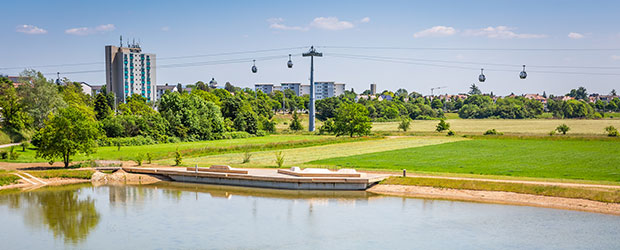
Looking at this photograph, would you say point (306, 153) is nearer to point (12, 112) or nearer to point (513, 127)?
point (12, 112)

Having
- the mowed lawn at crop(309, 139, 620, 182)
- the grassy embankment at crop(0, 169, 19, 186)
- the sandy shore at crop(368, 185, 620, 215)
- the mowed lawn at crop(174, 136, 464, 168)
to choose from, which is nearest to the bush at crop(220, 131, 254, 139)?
the mowed lawn at crop(174, 136, 464, 168)

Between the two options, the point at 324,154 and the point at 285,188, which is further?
the point at 324,154

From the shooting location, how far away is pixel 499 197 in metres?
38.0

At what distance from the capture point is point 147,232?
29.7 metres

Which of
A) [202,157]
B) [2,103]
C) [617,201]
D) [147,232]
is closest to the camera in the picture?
[147,232]

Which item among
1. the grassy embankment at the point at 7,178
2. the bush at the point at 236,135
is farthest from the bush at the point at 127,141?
the grassy embankment at the point at 7,178

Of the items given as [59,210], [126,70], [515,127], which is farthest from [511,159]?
[126,70]

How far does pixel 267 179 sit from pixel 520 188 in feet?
60.6

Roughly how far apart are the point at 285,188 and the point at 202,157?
20407 mm

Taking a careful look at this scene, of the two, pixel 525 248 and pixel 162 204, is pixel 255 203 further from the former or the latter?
pixel 525 248

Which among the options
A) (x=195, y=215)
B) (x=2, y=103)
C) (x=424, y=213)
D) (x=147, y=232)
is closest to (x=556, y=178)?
(x=424, y=213)

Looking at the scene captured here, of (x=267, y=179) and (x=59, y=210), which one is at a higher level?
(x=267, y=179)

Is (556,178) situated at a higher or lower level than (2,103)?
lower

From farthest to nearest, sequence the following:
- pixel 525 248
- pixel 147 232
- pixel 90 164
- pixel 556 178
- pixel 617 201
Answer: pixel 90 164
pixel 556 178
pixel 617 201
pixel 147 232
pixel 525 248
